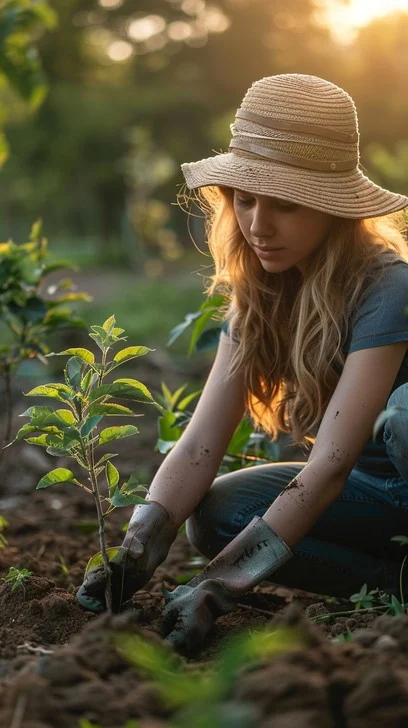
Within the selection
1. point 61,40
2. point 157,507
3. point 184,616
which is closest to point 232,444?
point 157,507

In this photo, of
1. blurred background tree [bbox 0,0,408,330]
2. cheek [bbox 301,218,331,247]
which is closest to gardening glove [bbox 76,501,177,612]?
cheek [bbox 301,218,331,247]

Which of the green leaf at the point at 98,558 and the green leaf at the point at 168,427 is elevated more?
the green leaf at the point at 168,427

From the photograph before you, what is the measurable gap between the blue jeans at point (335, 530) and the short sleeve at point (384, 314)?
48 centimetres

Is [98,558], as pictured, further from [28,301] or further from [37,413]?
[28,301]

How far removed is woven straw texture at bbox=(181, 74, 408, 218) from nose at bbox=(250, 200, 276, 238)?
0.17ft

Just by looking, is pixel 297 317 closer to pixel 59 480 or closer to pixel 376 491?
pixel 376 491

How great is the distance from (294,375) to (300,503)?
473 mm

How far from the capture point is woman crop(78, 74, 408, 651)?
2.22 meters

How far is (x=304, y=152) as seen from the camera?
2.33m

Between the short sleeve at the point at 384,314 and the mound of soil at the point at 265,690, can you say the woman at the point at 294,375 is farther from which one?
the mound of soil at the point at 265,690

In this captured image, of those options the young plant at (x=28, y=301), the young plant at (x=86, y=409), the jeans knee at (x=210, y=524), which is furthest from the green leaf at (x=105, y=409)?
the young plant at (x=28, y=301)

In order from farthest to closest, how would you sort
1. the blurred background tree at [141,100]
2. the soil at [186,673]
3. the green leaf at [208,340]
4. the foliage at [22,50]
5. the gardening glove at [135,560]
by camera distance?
the blurred background tree at [141,100] < the foliage at [22,50] < the green leaf at [208,340] < the gardening glove at [135,560] < the soil at [186,673]

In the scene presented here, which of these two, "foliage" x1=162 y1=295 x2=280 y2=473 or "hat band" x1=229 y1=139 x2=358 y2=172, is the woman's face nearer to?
"hat band" x1=229 y1=139 x2=358 y2=172

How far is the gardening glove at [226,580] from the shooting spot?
2070mm
